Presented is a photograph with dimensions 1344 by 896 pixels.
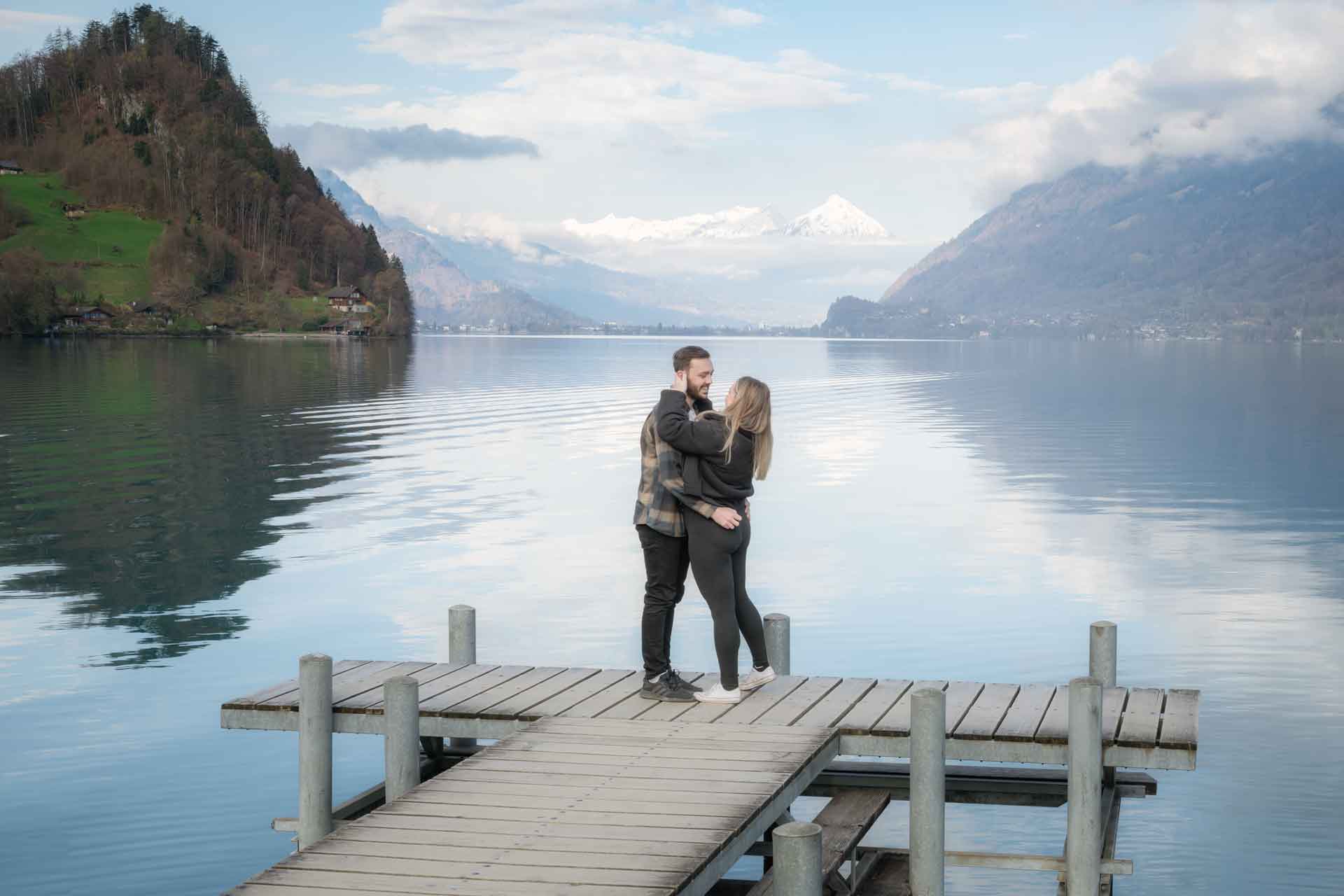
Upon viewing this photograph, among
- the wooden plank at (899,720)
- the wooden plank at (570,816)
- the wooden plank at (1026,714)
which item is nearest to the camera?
the wooden plank at (570,816)

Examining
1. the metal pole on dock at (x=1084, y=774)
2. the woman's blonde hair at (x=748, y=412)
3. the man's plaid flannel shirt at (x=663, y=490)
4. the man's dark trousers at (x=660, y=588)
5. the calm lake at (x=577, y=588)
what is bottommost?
the calm lake at (x=577, y=588)

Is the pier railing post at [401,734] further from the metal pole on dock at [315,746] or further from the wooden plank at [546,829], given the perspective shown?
the wooden plank at [546,829]

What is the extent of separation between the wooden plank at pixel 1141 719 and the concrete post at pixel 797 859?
343 cm

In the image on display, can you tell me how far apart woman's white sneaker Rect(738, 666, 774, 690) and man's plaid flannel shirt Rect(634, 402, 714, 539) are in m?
1.55

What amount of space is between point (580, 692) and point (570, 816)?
3.14 meters

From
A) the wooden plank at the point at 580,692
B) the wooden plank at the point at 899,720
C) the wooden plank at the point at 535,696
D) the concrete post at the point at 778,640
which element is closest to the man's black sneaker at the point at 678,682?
the wooden plank at the point at 580,692

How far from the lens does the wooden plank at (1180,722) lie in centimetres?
1049

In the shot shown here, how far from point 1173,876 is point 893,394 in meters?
79.6

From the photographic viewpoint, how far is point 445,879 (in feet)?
26.6

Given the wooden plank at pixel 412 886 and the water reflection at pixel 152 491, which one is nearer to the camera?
the wooden plank at pixel 412 886

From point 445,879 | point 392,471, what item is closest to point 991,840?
point 445,879

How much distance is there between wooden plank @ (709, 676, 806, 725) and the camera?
11484mm

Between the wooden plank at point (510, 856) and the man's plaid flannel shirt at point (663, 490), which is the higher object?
the man's plaid flannel shirt at point (663, 490)

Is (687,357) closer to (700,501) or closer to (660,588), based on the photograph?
(700,501)
